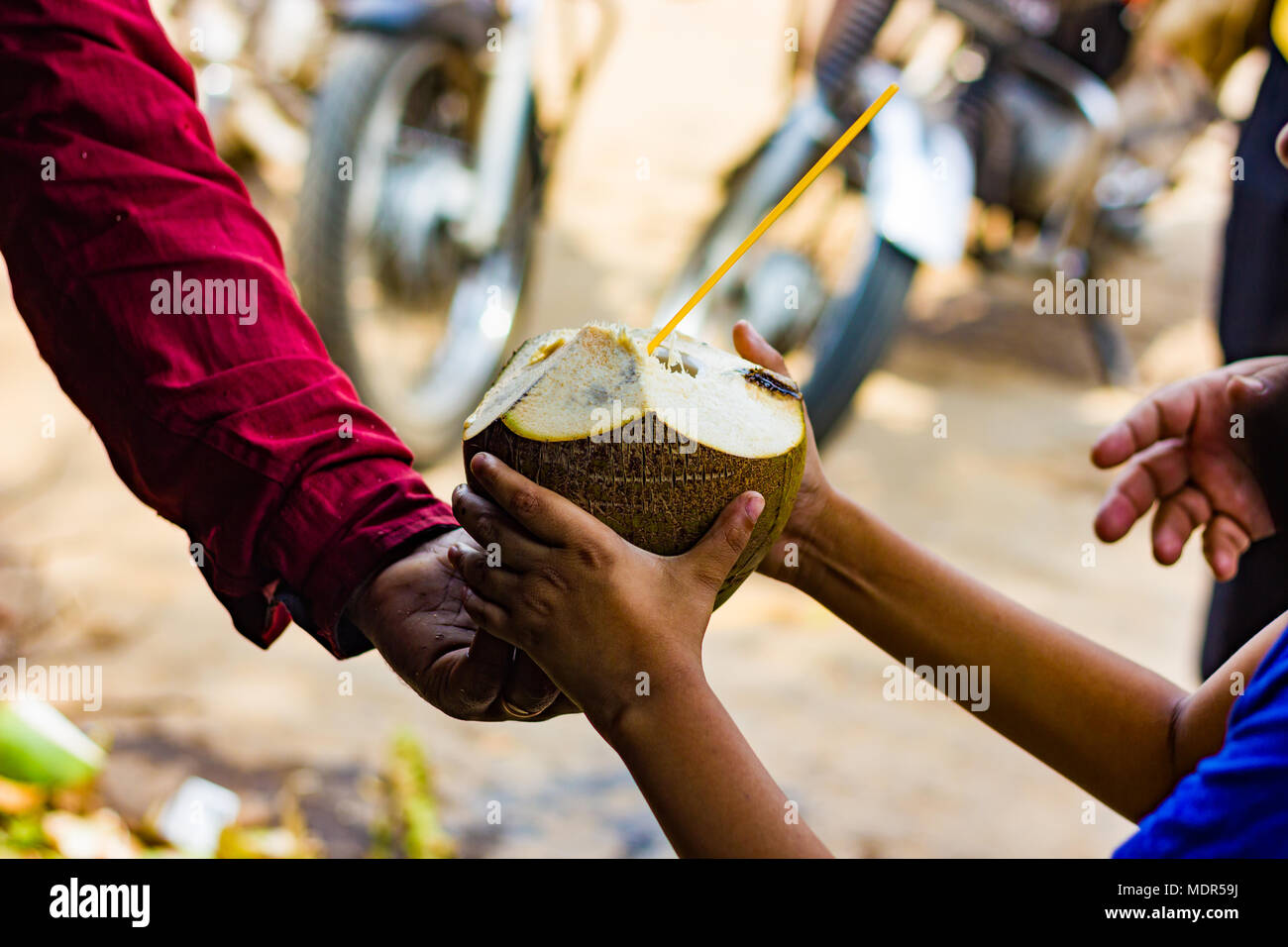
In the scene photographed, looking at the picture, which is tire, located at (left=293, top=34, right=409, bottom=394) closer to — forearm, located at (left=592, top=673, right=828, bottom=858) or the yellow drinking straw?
the yellow drinking straw

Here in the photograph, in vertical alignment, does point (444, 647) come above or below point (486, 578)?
below

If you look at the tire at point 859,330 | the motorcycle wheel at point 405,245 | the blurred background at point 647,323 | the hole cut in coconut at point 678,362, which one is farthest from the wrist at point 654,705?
the tire at point 859,330

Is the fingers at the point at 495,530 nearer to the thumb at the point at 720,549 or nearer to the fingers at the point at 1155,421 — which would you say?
the thumb at the point at 720,549

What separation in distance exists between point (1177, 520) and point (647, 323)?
316 cm

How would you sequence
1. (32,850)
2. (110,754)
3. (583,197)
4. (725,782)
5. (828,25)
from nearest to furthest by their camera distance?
(725,782) < (32,850) < (110,754) < (828,25) < (583,197)

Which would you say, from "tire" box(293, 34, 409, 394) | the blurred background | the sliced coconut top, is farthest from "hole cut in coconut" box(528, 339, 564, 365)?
"tire" box(293, 34, 409, 394)

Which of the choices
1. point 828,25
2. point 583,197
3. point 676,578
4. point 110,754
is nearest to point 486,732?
point 110,754

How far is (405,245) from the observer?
3475 mm

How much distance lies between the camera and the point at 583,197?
19.4 feet

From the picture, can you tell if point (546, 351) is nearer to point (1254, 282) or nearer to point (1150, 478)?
point (1150, 478)

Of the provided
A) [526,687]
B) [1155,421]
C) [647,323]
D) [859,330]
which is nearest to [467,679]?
[526,687]

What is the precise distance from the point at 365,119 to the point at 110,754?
5.94 ft

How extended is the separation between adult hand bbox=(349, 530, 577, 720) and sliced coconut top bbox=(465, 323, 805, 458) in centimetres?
16
